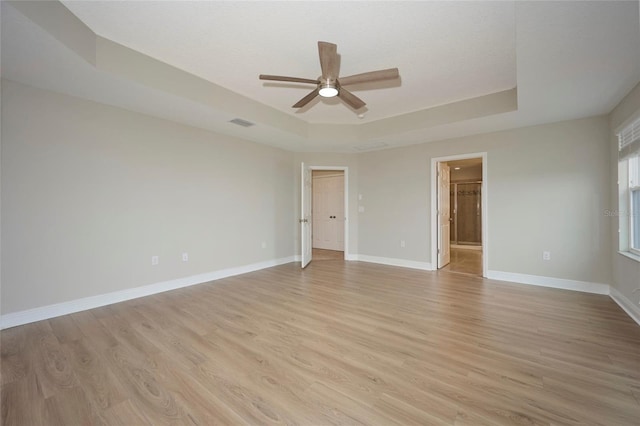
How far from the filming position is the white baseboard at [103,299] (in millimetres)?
2674

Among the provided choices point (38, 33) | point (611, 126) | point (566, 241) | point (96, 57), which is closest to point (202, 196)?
point (96, 57)

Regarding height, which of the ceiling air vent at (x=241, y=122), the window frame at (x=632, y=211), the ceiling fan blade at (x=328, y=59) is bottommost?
the window frame at (x=632, y=211)

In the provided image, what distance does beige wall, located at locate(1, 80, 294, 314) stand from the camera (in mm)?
2691

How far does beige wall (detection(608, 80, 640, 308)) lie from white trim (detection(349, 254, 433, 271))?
239cm

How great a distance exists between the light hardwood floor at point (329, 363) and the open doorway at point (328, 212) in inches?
162

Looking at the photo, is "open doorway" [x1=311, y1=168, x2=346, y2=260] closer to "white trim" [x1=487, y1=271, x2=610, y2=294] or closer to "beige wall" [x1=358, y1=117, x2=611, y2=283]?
"beige wall" [x1=358, y1=117, x2=611, y2=283]

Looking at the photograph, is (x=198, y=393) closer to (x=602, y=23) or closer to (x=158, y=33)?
(x=158, y=33)

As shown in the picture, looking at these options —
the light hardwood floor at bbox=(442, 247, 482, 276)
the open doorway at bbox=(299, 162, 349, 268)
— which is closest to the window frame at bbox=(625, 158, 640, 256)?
the light hardwood floor at bbox=(442, 247, 482, 276)

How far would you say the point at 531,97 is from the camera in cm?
302

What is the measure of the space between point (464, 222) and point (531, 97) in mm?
6315

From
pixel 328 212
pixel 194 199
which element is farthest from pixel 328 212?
pixel 194 199

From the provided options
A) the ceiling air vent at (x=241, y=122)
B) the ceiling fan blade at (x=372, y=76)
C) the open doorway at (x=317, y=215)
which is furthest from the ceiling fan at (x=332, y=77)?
the open doorway at (x=317, y=215)

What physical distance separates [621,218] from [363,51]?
369 centimetres

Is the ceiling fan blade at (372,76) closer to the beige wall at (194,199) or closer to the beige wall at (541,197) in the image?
the beige wall at (194,199)
